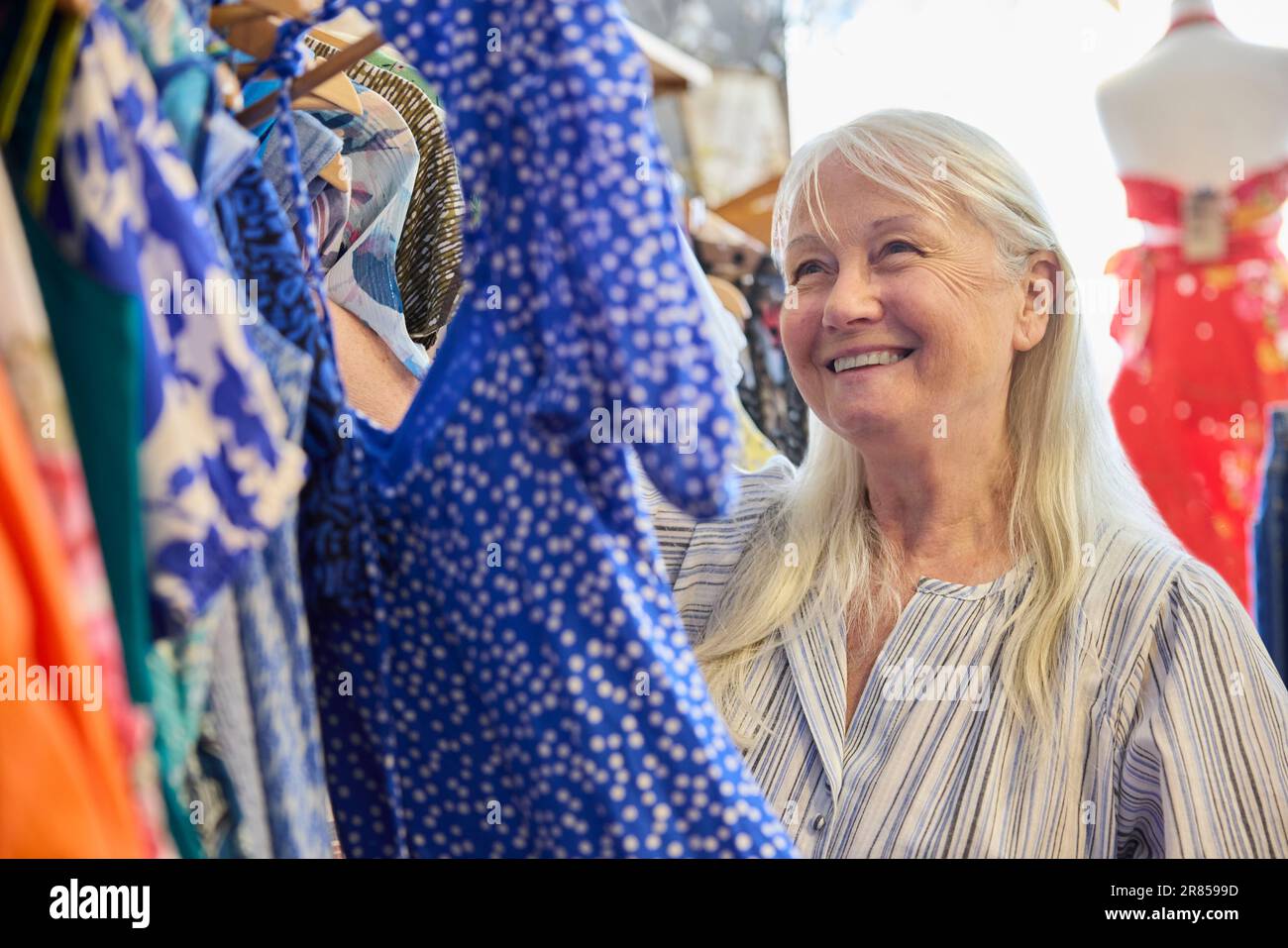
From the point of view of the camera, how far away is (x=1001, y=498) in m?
1.49

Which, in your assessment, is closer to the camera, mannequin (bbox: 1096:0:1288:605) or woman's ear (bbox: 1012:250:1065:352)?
woman's ear (bbox: 1012:250:1065:352)

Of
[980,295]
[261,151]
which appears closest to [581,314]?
[261,151]

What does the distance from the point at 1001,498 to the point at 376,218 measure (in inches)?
29.7

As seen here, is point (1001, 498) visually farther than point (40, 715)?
Yes

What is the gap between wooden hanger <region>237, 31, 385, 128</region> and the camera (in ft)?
2.90

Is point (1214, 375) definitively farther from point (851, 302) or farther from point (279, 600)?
point (279, 600)

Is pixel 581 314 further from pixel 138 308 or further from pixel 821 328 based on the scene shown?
pixel 821 328

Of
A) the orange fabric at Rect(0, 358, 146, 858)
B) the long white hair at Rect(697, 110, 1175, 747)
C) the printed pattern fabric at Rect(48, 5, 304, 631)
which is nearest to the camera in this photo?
the orange fabric at Rect(0, 358, 146, 858)

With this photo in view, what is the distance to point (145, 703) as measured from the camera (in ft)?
2.22

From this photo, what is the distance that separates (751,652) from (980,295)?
0.46 meters

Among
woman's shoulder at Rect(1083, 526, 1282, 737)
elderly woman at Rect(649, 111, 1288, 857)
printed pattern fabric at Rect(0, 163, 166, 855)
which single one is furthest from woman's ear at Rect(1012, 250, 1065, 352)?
printed pattern fabric at Rect(0, 163, 166, 855)

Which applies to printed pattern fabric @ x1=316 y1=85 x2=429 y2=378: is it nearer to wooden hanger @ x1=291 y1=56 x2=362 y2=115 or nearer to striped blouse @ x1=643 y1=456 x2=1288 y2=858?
wooden hanger @ x1=291 y1=56 x2=362 y2=115

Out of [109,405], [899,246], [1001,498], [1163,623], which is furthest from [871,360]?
[109,405]

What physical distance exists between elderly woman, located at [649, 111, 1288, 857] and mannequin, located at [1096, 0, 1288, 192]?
1085 mm
